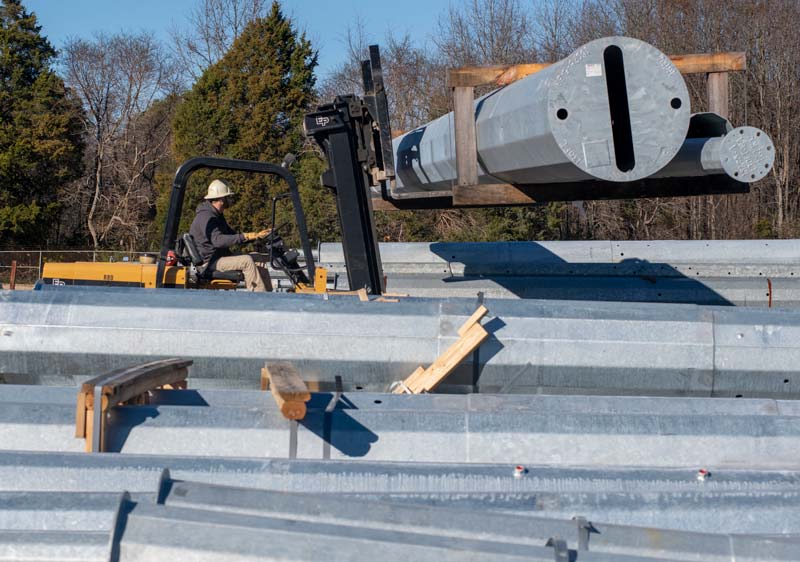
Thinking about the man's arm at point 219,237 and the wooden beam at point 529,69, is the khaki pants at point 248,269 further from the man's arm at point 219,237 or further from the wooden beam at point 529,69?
the wooden beam at point 529,69

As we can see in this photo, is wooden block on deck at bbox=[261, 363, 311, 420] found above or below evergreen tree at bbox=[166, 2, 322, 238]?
below

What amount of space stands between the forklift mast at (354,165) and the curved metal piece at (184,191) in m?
0.80

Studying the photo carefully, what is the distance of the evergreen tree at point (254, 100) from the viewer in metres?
32.8

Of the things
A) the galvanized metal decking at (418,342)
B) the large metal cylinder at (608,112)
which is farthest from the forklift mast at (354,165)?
the large metal cylinder at (608,112)

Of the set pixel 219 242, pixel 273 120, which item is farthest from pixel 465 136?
pixel 273 120

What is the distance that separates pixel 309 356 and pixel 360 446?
136cm

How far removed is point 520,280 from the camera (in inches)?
394

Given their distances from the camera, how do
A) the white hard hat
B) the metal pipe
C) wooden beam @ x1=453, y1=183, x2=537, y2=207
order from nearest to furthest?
the metal pipe, wooden beam @ x1=453, y1=183, x2=537, y2=207, the white hard hat

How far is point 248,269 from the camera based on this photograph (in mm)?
8500

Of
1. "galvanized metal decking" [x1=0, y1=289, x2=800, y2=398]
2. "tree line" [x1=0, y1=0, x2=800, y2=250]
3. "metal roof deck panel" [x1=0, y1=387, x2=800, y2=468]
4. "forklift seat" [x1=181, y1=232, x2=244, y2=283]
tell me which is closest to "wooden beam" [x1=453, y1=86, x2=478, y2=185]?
"galvanized metal decking" [x1=0, y1=289, x2=800, y2=398]

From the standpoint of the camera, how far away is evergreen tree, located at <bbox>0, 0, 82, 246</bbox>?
3378 centimetres

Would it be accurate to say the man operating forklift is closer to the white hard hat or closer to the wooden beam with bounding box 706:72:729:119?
the white hard hat

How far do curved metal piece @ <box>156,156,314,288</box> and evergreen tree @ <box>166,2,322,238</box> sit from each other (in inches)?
949

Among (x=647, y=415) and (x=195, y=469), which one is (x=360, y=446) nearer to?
(x=195, y=469)
